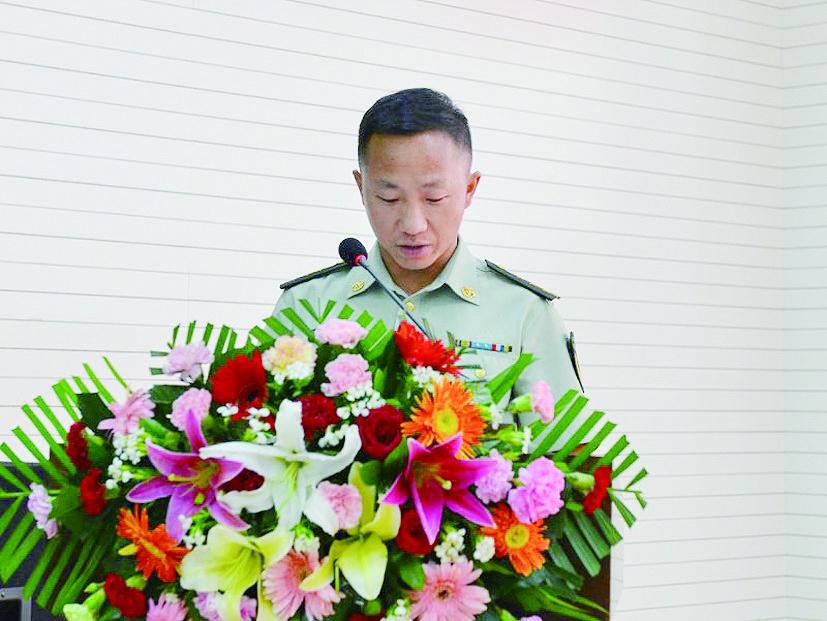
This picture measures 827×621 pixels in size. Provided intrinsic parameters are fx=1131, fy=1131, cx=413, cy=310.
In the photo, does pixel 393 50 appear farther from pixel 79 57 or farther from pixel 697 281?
pixel 697 281

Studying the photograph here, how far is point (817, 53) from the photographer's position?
15.0 feet

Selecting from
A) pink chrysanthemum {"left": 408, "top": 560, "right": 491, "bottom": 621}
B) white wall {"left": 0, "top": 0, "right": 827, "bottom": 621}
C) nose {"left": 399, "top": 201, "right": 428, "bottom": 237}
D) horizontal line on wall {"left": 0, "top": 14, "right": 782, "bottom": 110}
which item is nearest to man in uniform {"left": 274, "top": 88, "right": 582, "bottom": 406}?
nose {"left": 399, "top": 201, "right": 428, "bottom": 237}

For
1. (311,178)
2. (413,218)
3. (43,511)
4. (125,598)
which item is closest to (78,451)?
(43,511)

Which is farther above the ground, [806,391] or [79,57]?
[79,57]

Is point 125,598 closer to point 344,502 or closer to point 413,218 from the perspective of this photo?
point 344,502

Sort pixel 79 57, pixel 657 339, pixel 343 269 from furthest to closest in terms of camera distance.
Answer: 1. pixel 657 339
2. pixel 79 57
3. pixel 343 269

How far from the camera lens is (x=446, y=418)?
1095mm

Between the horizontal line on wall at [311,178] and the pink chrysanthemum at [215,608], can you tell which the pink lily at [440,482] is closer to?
the pink chrysanthemum at [215,608]

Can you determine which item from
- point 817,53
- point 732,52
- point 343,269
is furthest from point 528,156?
point 343,269

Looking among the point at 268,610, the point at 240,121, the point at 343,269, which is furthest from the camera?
the point at 240,121

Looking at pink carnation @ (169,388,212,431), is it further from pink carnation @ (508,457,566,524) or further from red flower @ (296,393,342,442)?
pink carnation @ (508,457,566,524)

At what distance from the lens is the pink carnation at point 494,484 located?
1097 mm

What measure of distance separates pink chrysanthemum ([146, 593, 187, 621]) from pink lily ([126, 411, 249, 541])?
0.21 feet

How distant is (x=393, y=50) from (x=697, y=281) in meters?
1.53
